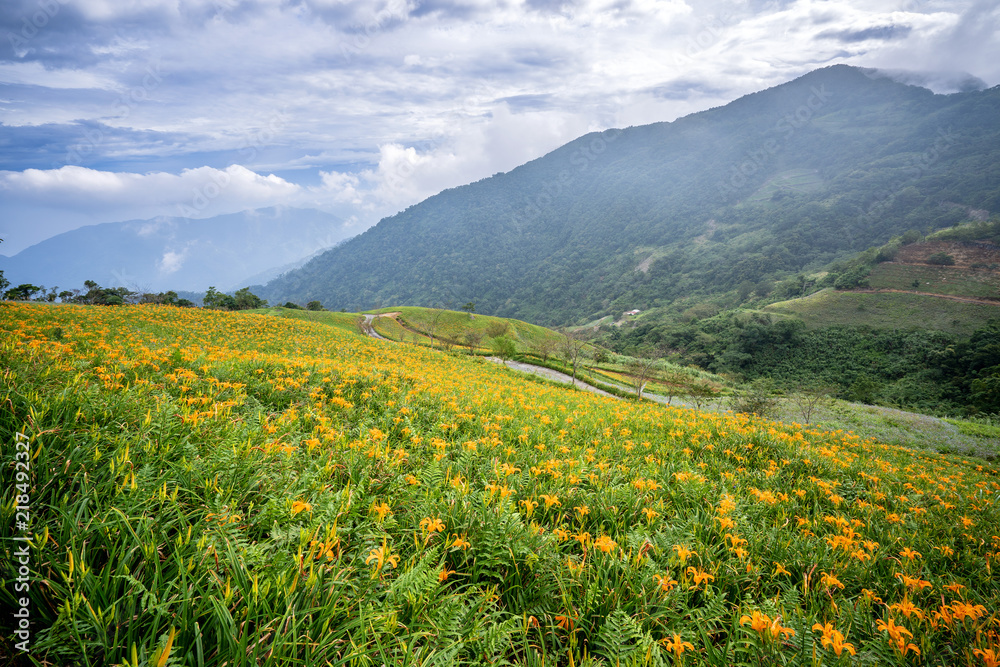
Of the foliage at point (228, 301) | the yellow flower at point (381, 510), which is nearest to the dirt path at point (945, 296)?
the yellow flower at point (381, 510)

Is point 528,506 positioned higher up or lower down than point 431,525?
lower down

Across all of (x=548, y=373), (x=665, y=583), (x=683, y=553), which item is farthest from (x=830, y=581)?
(x=548, y=373)

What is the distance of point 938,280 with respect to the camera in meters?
86.9

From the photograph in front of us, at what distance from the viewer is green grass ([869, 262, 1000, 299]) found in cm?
7981

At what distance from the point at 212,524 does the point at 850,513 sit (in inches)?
287

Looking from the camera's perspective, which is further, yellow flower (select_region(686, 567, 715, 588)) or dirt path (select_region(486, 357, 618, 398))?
dirt path (select_region(486, 357, 618, 398))

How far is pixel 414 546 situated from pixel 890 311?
11112cm

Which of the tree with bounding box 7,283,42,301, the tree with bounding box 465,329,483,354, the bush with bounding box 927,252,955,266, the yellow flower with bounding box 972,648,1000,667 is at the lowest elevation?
the bush with bounding box 927,252,955,266

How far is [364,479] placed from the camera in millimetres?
3486

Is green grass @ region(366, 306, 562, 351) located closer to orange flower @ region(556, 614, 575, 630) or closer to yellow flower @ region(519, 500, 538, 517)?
yellow flower @ region(519, 500, 538, 517)
